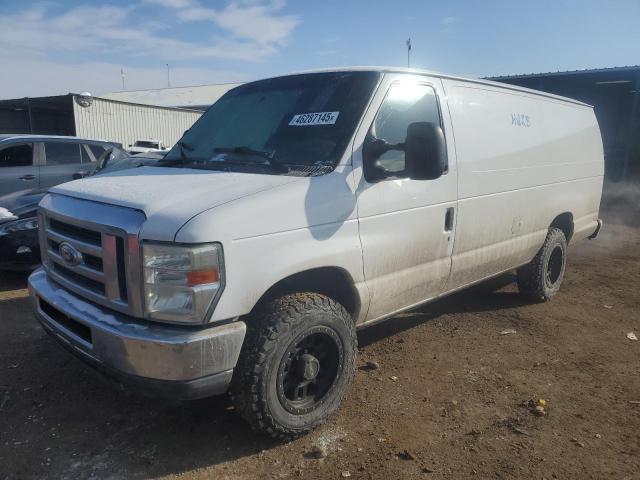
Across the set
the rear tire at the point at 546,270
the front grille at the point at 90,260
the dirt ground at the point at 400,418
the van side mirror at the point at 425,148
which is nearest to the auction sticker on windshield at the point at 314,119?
the van side mirror at the point at 425,148

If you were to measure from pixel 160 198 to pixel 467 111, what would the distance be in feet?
8.46

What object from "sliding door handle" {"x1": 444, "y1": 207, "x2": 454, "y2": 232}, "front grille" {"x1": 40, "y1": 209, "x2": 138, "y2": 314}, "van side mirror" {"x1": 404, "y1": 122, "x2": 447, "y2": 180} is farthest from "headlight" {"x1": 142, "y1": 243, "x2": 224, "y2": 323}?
"sliding door handle" {"x1": 444, "y1": 207, "x2": 454, "y2": 232}

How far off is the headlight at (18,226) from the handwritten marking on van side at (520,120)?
17.4 feet

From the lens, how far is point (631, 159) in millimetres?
15477

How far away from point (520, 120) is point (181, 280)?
3.63 meters

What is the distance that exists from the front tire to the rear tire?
2.98 metres

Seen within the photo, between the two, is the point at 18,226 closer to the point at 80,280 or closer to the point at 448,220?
the point at 80,280

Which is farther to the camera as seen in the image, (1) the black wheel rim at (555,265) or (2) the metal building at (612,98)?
(2) the metal building at (612,98)

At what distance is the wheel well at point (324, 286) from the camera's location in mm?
2791

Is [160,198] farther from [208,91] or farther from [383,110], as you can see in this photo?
[208,91]

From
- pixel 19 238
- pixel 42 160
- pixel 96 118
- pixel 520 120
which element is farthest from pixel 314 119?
pixel 96 118

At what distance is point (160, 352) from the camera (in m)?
2.28

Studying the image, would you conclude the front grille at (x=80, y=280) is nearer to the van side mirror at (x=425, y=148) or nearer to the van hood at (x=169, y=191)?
the van hood at (x=169, y=191)

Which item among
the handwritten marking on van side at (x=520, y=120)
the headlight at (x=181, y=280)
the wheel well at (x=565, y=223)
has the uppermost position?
the handwritten marking on van side at (x=520, y=120)
